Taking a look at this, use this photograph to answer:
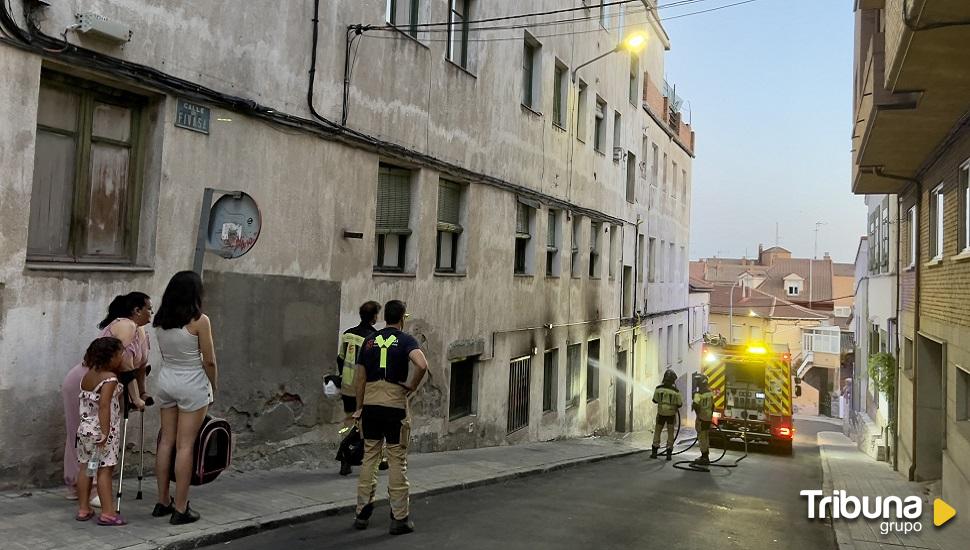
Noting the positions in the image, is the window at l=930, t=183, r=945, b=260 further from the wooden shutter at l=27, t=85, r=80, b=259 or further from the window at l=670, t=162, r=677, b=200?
the window at l=670, t=162, r=677, b=200

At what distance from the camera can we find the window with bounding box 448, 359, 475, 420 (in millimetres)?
12367

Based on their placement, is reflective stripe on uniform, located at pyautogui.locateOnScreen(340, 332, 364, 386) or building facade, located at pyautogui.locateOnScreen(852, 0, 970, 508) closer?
building facade, located at pyautogui.locateOnScreen(852, 0, 970, 508)

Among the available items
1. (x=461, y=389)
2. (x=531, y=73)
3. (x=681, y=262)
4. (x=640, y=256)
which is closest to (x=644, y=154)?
(x=640, y=256)

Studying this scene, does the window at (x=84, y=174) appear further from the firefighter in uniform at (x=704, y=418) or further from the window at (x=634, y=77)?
the window at (x=634, y=77)

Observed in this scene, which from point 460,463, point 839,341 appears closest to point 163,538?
point 460,463

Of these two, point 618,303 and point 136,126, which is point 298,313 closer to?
point 136,126

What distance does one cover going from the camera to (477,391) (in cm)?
1298

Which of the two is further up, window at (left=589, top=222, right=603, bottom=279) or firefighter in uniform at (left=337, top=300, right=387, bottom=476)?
window at (left=589, top=222, right=603, bottom=279)

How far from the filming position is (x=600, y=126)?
67.7 feet

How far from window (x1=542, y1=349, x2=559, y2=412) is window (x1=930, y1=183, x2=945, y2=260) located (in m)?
7.76

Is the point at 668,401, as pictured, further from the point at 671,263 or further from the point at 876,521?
the point at 671,263

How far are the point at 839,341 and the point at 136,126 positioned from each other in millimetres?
55407

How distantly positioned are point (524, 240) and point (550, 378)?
3399mm

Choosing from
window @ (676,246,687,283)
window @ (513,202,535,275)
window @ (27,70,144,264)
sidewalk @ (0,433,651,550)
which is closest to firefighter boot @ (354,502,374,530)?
sidewalk @ (0,433,651,550)
